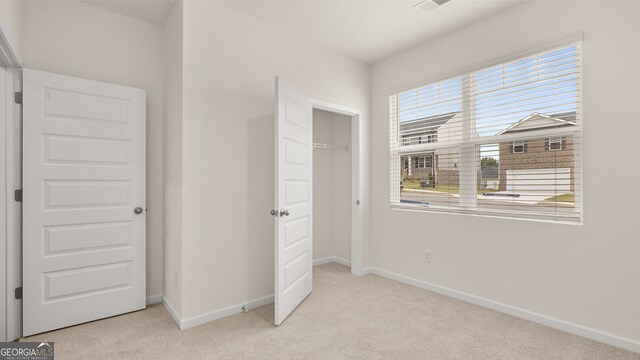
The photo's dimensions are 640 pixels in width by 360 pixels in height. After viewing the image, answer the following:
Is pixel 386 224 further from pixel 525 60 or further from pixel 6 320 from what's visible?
pixel 6 320

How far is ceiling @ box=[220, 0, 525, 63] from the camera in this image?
2660mm

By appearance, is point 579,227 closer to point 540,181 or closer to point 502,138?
point 540,181

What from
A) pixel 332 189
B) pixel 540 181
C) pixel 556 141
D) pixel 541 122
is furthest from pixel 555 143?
pixel 332 189

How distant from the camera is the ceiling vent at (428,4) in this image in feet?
8.48

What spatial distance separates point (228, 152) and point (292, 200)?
2.35ft

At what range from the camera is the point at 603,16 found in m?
2.24

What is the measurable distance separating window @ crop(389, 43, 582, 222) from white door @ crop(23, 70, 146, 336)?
114 inches

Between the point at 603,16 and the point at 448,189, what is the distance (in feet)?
5.93

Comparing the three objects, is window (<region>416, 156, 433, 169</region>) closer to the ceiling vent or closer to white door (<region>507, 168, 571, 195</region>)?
white door (<region>507, 168, 571, 195</region>)

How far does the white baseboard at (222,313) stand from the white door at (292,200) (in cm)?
35

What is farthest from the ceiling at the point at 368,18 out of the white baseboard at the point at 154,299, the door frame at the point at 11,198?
the white baseboard at the point at 154,299

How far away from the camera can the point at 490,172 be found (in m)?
2.93

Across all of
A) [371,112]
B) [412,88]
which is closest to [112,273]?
[371,112]

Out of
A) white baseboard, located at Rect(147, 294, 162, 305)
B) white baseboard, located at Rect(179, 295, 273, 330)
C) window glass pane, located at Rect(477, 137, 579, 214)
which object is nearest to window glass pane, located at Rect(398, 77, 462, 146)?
window glass pane, located at Rect(477, 137, 579, 214)
